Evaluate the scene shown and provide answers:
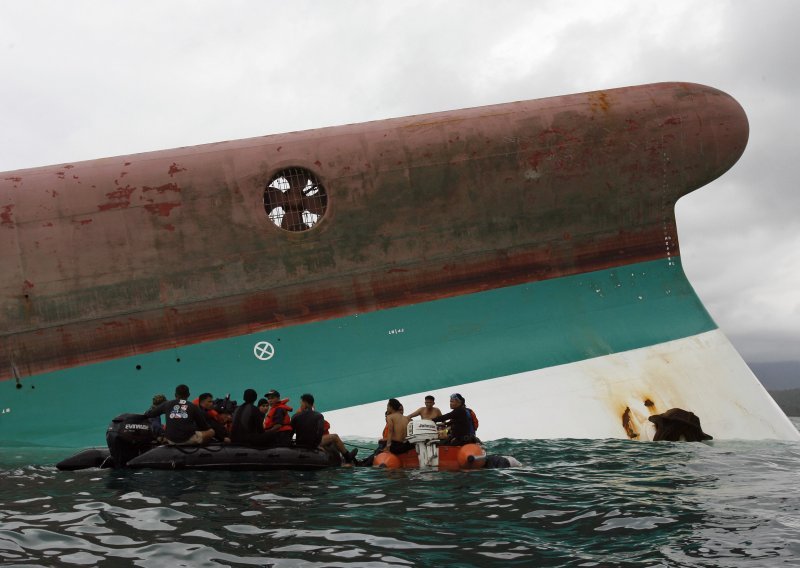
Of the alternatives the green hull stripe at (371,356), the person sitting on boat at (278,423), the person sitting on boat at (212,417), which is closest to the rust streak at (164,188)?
the green hull stripe at (371,356)

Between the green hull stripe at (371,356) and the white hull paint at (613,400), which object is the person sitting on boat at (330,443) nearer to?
the white hull paint at (613,400)

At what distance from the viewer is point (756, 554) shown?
6.98 metres

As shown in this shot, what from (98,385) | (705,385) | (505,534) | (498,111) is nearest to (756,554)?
(505,534)

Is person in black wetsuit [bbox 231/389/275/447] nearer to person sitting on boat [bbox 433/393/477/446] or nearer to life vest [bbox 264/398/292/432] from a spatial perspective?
life vest [bbox 264/398/292/432]

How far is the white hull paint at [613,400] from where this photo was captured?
46.9 ft

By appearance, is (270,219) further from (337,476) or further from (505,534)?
(505,534)

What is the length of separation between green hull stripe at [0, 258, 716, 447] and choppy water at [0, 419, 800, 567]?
8.63 feet

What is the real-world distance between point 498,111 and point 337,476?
8541 millimetres

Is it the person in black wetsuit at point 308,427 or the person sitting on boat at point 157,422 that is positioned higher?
the person sitting on boat at point 157,422

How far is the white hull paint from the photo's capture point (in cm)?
1430

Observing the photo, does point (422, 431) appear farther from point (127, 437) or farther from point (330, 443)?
point (127, 437)

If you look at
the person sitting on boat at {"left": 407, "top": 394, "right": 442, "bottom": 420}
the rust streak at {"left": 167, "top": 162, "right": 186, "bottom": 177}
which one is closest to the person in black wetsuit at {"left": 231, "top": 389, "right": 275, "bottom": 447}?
the person sitting on boat at {"left": 407, "top": 394, "right": 442, "bottom": 420}

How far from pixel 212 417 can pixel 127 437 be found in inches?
55.9

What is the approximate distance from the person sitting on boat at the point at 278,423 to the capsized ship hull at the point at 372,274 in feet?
6.60
